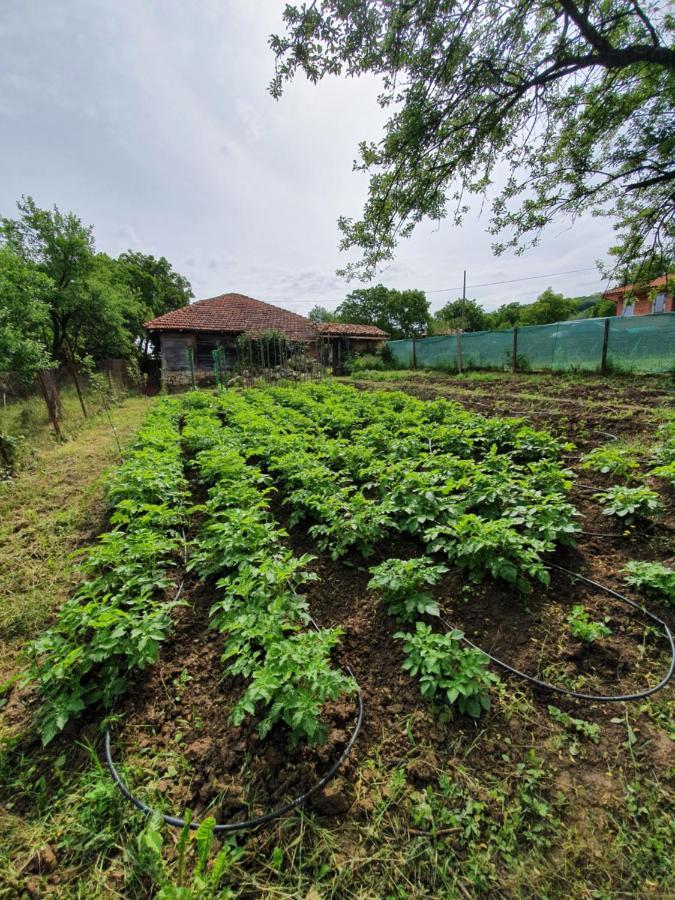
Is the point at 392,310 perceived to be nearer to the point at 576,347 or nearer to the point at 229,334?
the point at 229,334

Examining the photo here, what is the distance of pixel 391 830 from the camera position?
1533 millimetres

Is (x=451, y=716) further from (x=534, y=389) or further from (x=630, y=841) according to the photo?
(x=534, y=389)

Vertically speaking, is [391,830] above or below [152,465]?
below

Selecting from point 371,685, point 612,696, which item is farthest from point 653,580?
point 371,685

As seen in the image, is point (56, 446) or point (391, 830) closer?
point (391, 830)

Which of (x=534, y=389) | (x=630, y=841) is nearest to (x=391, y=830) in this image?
(x=630, y=841)

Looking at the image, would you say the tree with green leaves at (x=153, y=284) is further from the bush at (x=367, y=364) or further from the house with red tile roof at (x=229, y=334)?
the bush at (x=367, y=364)

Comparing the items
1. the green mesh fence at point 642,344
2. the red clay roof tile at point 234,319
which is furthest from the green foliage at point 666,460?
the red clay roof tile at point 234,319

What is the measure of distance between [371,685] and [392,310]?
39.5 meters

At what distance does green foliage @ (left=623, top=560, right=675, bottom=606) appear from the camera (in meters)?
2.48

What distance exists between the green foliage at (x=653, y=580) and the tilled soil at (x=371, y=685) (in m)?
0.12

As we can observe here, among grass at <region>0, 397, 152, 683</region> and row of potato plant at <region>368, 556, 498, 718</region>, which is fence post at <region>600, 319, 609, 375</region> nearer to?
row of potato plant at <region>368, 556, 498, 718</region>

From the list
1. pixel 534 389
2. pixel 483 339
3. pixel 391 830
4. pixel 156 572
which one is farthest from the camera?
pixel 483 339

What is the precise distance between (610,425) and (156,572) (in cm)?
665
